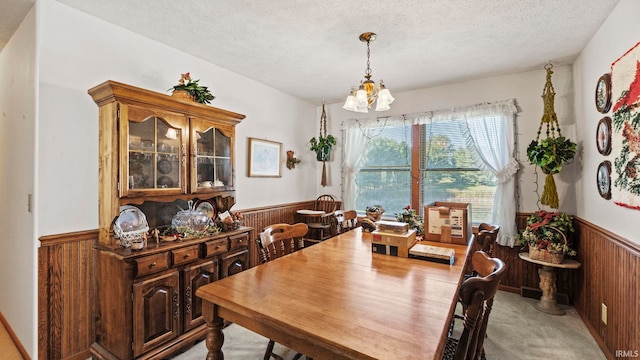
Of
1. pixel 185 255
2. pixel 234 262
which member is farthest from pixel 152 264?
pixel 234 262

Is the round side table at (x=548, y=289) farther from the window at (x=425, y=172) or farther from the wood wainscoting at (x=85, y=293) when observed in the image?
the window at (x=425, y=172)

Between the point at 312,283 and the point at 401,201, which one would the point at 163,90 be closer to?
the point at 312,283

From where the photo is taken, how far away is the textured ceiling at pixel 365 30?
216cm

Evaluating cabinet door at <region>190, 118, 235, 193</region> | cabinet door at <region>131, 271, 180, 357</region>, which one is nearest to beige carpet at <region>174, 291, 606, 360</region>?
cabinet door at <region>131, 271, 180, 357</region>

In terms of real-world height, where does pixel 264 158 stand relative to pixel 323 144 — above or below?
below

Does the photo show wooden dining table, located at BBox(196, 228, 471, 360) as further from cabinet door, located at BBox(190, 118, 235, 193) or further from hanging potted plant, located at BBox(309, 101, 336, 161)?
hanging potted plant, located at BBox(309, 101, 336, 161)

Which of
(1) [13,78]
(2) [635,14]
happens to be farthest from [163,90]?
(2) [635,14]

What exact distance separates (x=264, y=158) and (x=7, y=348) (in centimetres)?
291

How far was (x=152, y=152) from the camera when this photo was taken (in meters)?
2.29

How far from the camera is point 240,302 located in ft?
3.99

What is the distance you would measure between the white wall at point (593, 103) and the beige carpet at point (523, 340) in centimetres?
100

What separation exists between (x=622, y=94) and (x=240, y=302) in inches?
111

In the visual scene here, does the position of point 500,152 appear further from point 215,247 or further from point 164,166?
point 164,166

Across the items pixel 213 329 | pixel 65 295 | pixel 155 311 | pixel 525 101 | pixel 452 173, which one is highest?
pixel 525 101
